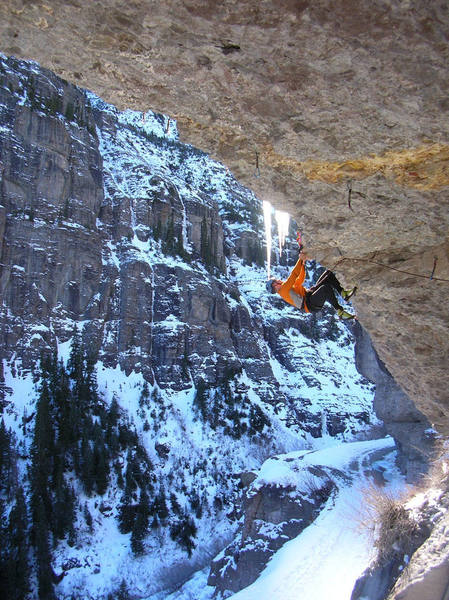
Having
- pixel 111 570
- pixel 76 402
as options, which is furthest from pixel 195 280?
pixel 111 570

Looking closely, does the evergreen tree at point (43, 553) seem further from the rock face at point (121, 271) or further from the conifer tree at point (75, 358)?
the rock face at point (121, 271)

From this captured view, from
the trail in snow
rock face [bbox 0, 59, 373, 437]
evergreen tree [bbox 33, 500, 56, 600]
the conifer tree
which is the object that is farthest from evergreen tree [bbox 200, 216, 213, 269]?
the trail in snow

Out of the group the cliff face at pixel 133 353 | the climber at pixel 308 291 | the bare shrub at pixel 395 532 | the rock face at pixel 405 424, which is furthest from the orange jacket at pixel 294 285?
the cliff face at pixel 133 353

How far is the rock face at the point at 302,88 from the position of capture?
3.27m

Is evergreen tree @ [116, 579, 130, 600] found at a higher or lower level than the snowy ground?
lower

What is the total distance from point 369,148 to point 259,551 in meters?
18.9

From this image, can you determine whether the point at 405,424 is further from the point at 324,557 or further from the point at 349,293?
the point at 349,293

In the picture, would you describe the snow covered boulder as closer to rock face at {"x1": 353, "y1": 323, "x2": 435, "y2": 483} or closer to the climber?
rock face at {"x1": 353, "y1": 323, "x2": 435, "y2": 483}

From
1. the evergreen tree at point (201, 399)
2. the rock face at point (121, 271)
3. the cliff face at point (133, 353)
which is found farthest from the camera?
the evergreen tree at point (201, 399)

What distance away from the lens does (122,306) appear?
67.0 m

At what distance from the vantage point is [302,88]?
3791mm

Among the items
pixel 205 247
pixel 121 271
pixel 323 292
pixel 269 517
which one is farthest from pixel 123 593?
pixel 205 247

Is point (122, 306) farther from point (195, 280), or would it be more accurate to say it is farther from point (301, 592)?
point (301, 592)

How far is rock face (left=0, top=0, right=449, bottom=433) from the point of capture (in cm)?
327
